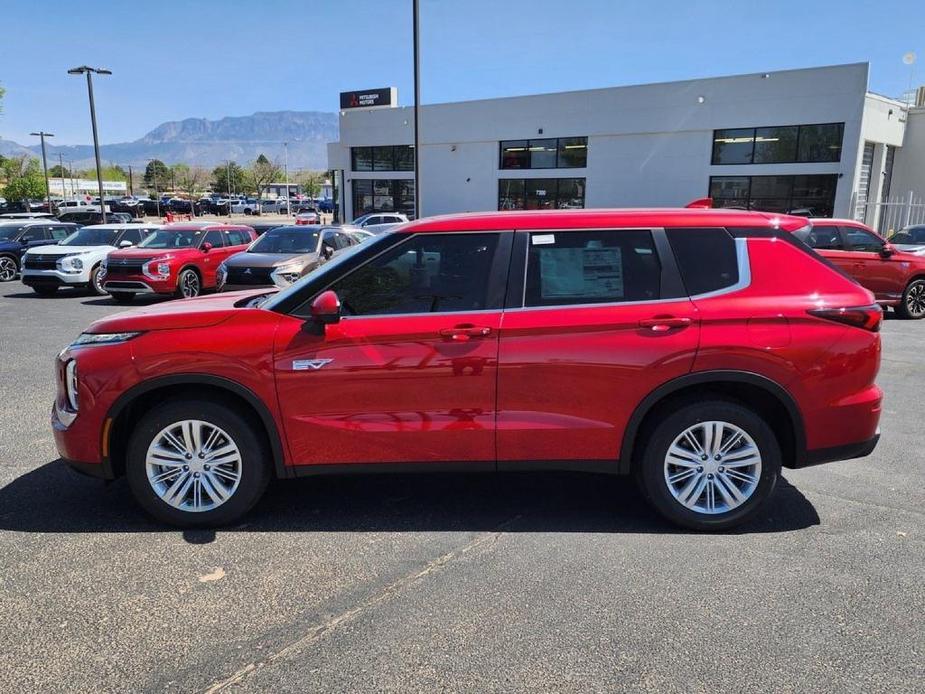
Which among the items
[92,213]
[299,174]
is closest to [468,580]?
[92,213]

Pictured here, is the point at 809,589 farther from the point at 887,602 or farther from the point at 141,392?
the point at 141,392

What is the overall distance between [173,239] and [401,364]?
12875 mm

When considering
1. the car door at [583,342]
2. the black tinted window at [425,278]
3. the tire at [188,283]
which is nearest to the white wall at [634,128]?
the tire at [188,283]

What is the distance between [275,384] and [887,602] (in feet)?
10.6

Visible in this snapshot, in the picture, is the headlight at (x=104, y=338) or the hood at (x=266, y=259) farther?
the hood at (x=266, y=259)

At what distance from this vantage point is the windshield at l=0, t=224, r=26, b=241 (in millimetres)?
19000

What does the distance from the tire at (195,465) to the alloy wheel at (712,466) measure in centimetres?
236

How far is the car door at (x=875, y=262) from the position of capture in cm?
1286

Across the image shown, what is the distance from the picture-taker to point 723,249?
13.4 ft

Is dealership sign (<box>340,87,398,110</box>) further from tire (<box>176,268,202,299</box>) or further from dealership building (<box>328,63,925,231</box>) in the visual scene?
tire (<box>176,268,202,299</box>)

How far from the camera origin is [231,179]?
341ft

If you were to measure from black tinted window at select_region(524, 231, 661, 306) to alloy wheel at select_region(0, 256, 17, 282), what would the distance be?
19.2 meters

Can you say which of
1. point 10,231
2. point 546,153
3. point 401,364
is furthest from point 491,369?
point 546,153

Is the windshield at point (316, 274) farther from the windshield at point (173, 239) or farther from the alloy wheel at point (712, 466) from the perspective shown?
the windshield at point (173, 239)
